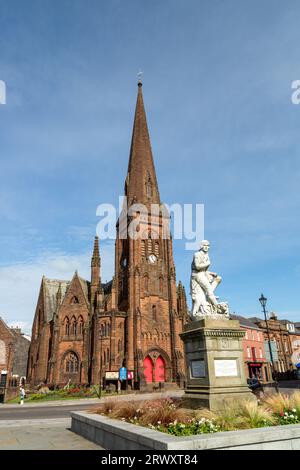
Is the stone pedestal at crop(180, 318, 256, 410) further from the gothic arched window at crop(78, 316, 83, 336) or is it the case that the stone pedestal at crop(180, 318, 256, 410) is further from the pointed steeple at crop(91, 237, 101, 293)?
the pointed steeple at crop(91, 237, 101, 293)

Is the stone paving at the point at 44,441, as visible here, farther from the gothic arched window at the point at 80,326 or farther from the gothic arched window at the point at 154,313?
the gothic arched window at the point at 80,326

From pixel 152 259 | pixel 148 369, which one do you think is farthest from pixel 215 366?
pixel 152 259

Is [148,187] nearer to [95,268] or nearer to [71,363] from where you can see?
[95,268]

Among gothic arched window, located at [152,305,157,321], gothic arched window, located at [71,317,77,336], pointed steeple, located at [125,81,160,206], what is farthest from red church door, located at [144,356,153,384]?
pointed steeple, located at [125,81,160,206]

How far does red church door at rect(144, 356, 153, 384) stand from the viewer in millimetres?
→ 42719

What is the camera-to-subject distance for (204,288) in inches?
376

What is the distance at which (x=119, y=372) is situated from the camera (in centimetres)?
3688

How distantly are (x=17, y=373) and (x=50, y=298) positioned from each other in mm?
13977

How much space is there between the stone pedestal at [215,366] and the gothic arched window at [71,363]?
38743mm

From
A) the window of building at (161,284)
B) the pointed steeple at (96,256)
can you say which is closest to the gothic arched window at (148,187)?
the pointed steeple at (96,256)

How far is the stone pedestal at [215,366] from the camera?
794cm
